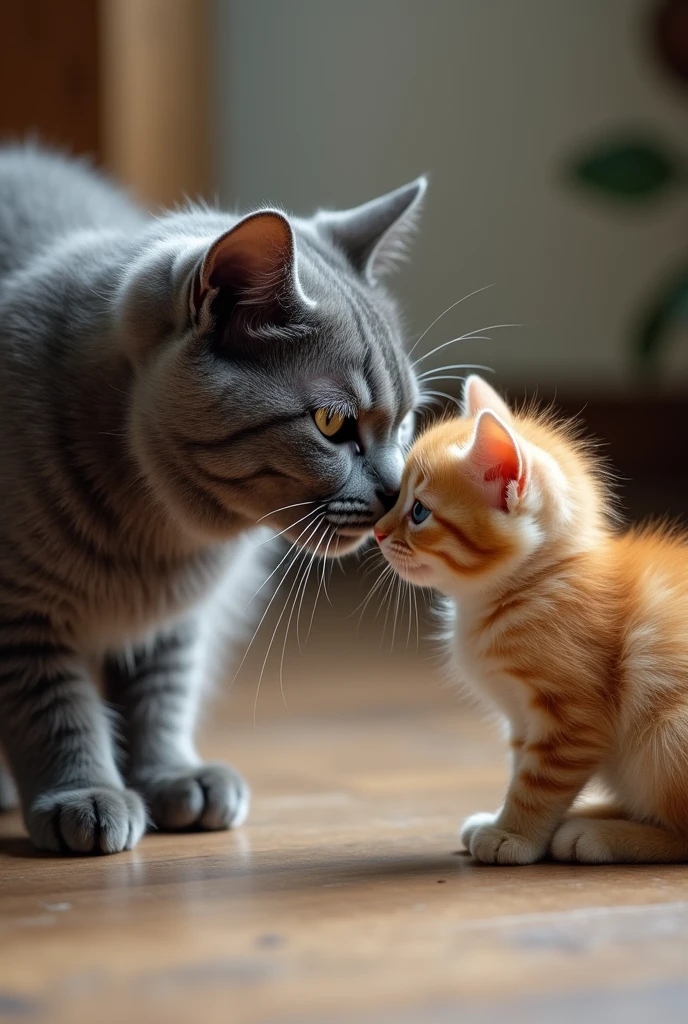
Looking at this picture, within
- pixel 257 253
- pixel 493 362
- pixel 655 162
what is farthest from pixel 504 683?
pixel 493 362

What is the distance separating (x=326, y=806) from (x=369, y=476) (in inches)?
16.3

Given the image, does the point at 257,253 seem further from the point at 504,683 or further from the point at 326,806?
the point at 326,806

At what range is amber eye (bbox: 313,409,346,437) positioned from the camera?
1.22 meters

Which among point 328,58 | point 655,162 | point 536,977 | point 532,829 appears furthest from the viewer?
point 328,58

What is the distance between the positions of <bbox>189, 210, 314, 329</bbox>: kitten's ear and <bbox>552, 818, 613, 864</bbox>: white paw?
0.57 meters

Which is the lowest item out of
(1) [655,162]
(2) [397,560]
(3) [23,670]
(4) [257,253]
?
(3) [23,670]

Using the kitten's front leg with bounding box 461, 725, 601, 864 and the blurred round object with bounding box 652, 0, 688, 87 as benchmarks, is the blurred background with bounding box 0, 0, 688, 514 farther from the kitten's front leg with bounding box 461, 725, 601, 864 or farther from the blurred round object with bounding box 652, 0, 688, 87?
the kitten's front leg with bounding box 461, 725, 601, 864

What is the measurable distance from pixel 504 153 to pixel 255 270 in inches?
93.1

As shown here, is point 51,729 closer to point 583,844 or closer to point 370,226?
point 583,844

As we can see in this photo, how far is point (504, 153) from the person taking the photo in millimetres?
3387

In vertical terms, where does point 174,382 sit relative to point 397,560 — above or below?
above

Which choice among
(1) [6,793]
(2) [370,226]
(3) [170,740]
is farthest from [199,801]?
(2) [370,226]

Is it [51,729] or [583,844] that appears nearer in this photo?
[583,844]

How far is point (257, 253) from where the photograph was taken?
3.91ft
